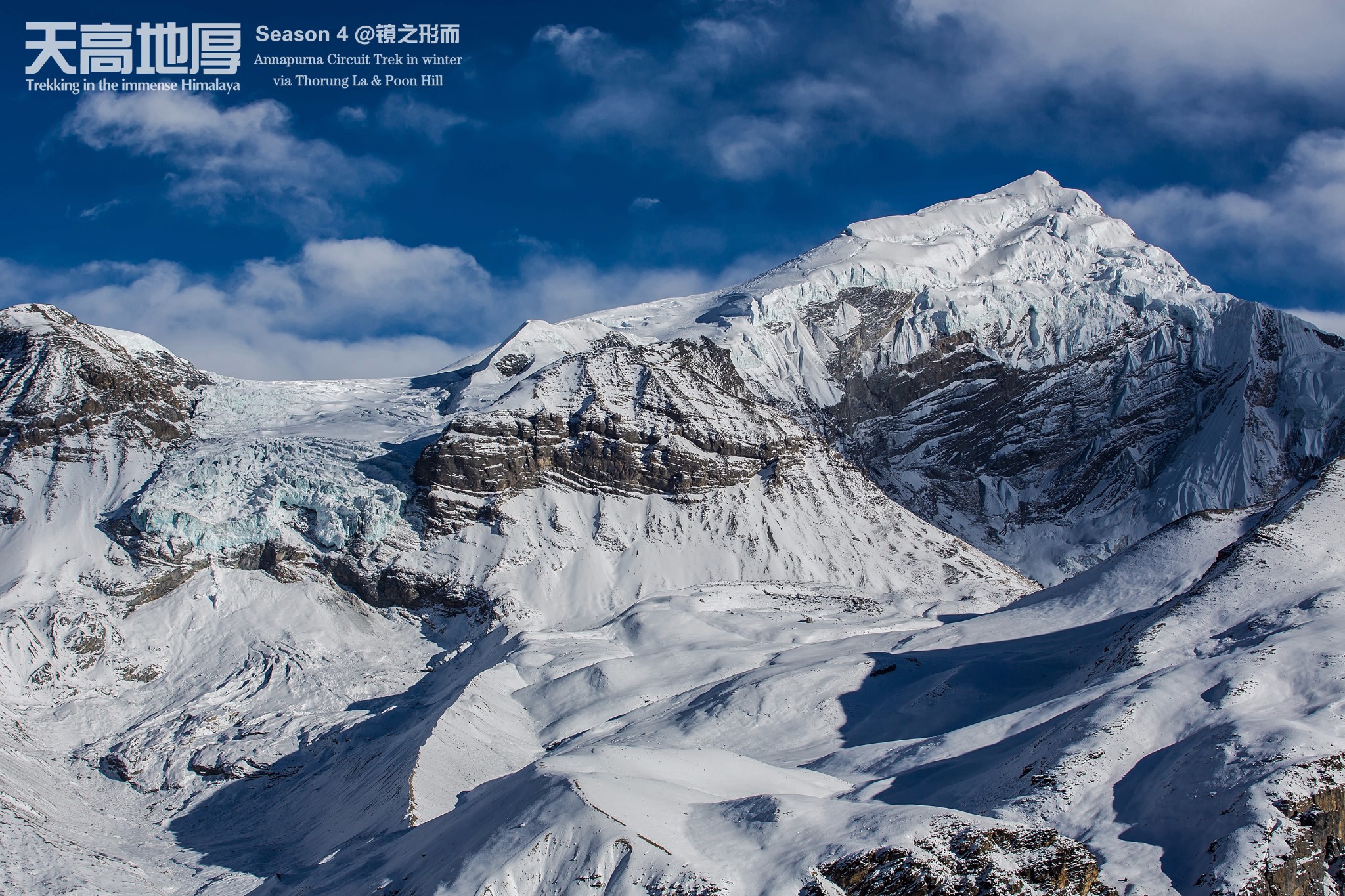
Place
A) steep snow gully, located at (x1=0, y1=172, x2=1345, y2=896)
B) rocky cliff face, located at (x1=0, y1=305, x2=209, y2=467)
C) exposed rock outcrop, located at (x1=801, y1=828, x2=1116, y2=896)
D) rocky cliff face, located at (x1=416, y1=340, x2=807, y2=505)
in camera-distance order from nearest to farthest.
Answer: exposed rock outcrop, located at (x1=801, y1=828, x2=1116, y2=896)
steep snow gully, located at (x1=0, y1=172, x2=1345, y2=896)
rocky cliff face, located at (x1=0, y1=305, x2=209, y2=467)
rocky cliff face, located at (x1=416, y1=340, x2=807, y2=505)

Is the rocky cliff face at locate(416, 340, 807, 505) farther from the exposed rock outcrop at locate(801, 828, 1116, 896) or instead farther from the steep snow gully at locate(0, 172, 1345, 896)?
the exposed rock outcrop at locate(801, 828, 1116, 896)

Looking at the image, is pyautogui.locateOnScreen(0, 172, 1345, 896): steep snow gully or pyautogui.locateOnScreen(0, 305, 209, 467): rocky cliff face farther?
pyautogui.locateOnScreen(0, 305, 209, 467): rocky cliff face

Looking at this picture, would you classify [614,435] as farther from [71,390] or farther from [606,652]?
[71,390]

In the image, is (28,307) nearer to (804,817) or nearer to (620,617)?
(620,617)

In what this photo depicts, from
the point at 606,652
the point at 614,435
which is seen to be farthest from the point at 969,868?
the point at 614,435

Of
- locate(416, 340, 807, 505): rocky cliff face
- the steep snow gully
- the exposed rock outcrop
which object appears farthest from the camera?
locate(416, 340, 807, 505): rocky cliff face

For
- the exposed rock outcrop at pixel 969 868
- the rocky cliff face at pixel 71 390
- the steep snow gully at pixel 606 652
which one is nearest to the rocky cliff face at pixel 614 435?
the steep snow gully at pixel 606 652

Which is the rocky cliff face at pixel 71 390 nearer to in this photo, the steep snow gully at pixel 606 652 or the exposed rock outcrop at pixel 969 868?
the steep snow gully at pixel 606 652

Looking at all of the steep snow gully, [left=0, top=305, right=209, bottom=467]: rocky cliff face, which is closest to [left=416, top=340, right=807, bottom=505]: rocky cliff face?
the steep snow gully
